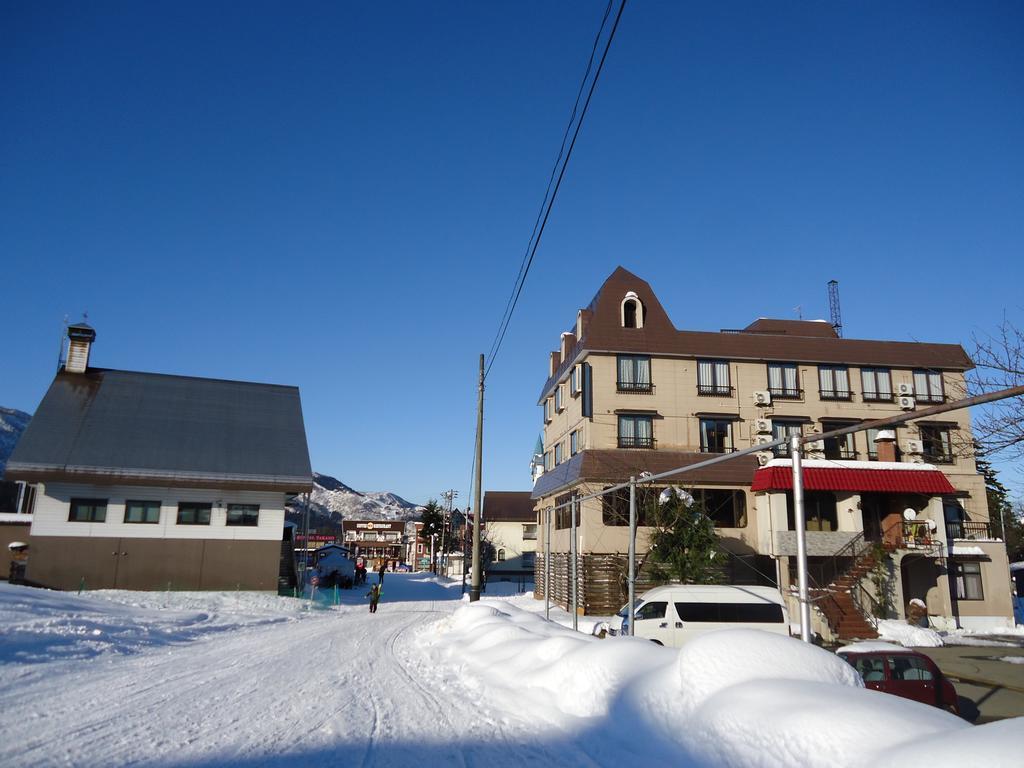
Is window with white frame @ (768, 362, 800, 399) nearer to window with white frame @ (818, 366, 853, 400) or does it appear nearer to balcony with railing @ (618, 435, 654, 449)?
window with white frame @ (818, 366, 853, 400)

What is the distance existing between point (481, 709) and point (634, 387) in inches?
1019

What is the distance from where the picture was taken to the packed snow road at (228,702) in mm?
7543

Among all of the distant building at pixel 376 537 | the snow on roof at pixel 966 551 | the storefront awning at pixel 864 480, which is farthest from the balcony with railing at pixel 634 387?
the distant building at pixel 376 537

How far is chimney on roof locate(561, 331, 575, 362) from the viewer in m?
41.2

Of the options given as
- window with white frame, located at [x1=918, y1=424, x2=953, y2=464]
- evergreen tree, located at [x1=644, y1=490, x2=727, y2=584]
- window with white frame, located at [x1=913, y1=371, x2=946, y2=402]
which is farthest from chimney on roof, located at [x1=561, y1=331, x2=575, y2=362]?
window with white frame, located at [x1=918, y1=424, x2=953, y2=464]

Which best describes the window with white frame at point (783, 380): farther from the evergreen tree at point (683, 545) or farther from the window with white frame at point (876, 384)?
the evergreen tree at point (683, 545)

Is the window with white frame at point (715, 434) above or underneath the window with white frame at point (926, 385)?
underneath

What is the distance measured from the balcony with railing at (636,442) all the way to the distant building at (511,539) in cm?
3423

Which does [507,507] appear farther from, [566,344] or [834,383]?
[834,383]

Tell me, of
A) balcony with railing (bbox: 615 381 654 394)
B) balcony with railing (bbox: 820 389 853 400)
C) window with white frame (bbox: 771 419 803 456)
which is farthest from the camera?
balcony with railing (bbox: 820 389 853 400)

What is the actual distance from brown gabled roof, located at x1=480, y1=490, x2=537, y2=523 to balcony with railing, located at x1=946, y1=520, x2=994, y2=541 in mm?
38736

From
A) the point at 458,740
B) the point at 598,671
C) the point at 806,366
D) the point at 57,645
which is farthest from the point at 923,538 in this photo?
the point at 57,645

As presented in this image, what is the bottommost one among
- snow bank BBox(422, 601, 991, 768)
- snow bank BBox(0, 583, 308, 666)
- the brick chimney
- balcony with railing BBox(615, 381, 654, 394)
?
snow bank BBox(0, 583, 308, 666)

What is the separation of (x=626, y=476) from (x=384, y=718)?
78.8ft
